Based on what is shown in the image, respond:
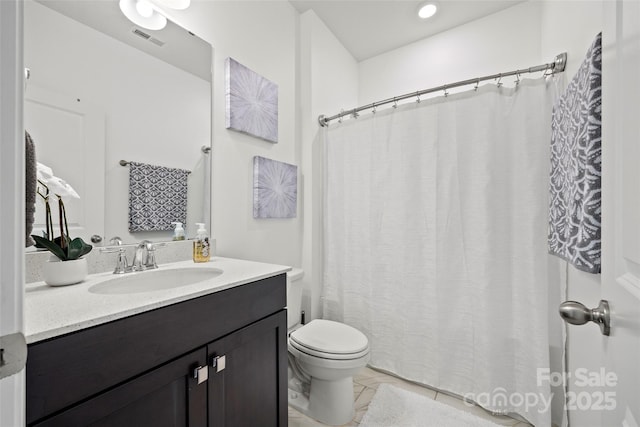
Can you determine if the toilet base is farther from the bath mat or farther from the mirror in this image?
the mirror

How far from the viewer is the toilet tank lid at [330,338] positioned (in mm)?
1380

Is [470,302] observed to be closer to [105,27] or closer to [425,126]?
[425,126]

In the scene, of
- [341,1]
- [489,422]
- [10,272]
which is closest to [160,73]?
[10,272]

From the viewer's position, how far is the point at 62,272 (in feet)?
2.80

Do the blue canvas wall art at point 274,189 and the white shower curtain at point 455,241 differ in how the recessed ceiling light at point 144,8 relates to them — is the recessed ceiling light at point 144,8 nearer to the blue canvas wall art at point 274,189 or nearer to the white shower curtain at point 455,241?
the blue canvas wall art at point 274,189

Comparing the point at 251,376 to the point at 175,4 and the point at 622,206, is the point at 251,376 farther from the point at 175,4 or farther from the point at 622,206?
the point at 175,4

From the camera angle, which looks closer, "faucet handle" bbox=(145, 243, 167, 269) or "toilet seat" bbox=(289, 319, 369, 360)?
"faucet handle" bbox=(145, 243, 167, 269)

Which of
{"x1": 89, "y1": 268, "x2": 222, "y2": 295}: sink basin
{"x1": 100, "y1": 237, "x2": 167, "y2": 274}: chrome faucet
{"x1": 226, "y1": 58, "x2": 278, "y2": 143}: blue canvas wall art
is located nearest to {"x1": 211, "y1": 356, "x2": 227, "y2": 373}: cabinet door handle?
{"x1": 89, "y1": 268, "x2": 222, "y2": 295}: sink basin

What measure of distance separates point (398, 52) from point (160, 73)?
6.63ft

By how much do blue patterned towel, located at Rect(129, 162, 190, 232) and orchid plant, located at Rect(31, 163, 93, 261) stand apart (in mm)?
224

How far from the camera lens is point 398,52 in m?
2.42

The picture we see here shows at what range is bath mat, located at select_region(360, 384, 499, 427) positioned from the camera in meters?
1.41

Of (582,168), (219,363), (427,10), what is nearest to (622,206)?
(582,168)

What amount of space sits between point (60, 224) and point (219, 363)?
2.38 feet
